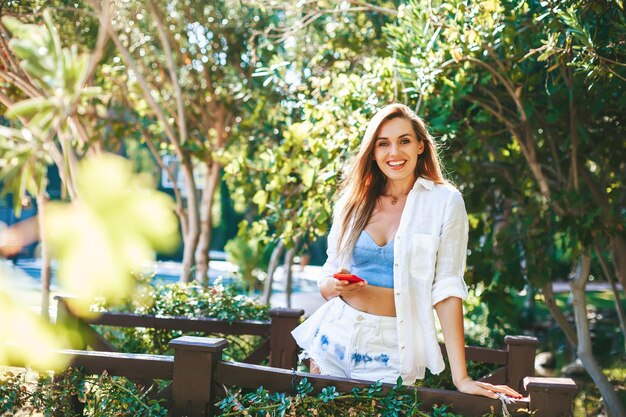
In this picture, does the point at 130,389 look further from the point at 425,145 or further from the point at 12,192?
the point at 12,192

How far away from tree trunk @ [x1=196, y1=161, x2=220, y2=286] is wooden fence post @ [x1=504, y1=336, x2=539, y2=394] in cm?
502

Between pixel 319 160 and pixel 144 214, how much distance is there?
4061mm

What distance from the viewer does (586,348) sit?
5.37 m

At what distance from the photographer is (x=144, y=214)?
709 mm

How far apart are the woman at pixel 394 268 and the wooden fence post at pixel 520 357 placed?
1338mm

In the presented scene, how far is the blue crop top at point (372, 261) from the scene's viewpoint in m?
2.67

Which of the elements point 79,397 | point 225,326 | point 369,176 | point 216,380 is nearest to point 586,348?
point 225,326

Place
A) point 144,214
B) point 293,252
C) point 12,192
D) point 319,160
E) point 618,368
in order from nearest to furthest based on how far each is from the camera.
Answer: point 144,214 → point 12,192 → point 319,160 → point 293,252 → point 618,368

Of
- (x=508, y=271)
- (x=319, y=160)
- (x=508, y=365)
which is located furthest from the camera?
(x=508, y=271)

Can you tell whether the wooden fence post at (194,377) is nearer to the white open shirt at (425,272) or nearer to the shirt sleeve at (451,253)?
the white open shirt at (425,272)

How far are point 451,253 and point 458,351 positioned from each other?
357 millimetres

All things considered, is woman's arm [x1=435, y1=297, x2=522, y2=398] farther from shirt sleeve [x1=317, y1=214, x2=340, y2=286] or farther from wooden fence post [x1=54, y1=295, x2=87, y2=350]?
wooden fence post [x1=54, y1=295, x2=87, y2=350]

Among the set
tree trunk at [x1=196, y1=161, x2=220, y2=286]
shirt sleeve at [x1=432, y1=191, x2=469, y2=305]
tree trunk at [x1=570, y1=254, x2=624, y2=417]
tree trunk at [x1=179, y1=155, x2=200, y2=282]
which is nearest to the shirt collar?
shirt sleeve at [x1=432, y1=191, x2=469, y2=305]

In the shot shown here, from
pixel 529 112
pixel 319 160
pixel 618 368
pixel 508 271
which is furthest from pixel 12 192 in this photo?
pixel 618 368
